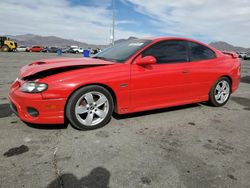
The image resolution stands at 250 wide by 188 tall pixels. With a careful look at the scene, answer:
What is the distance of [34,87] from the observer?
3.16 meters

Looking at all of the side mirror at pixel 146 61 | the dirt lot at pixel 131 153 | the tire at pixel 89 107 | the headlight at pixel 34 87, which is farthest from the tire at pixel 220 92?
the headlight at pixel 34 87

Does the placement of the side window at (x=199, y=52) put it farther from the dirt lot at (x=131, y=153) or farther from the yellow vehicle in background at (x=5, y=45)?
the yellow vehicle in background at (x=5, y=45)

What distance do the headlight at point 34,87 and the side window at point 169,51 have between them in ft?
5.71

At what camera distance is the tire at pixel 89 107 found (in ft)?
10.9

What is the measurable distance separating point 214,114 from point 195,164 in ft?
7.22

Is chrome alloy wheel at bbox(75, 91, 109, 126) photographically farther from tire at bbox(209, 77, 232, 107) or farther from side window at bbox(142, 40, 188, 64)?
tire at bbox(209, 77, 232, 107)

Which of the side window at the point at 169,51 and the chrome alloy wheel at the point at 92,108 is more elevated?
the side window at the point at 169,51

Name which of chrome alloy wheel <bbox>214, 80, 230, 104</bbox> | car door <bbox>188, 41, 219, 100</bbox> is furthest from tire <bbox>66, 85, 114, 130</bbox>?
chrome alloy wheel <bbox>214, 80, 230, 104</bbox>

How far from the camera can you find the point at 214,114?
4.55m

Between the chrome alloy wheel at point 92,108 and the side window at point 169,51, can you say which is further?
the side window at point 169,51

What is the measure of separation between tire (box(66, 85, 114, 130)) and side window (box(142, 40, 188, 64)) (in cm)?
106

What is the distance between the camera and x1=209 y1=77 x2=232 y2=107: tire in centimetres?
488

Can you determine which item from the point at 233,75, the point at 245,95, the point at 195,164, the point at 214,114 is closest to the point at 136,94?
the point at 195,164

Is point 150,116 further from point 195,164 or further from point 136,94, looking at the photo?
point 195,164
